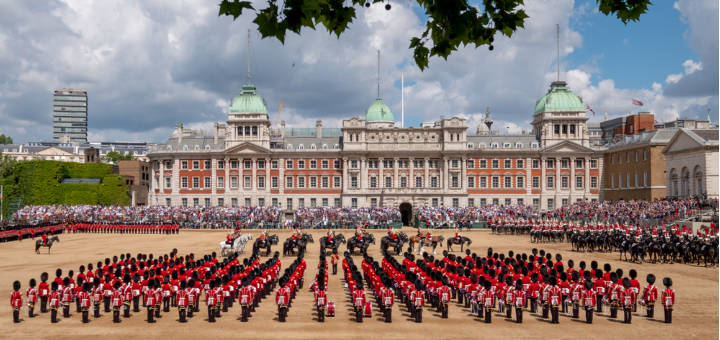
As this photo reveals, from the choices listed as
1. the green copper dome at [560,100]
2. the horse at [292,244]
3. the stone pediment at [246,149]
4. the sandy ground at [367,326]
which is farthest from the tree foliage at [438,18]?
the green copper dome at [560,100]

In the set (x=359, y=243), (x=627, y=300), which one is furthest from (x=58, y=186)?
(x=627, y=300)

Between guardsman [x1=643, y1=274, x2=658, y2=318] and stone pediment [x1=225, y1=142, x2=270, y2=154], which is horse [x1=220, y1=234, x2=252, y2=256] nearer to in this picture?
guardsman [x1=643, y1=274, x2=658, y2=318]

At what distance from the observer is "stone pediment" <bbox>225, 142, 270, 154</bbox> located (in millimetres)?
77750

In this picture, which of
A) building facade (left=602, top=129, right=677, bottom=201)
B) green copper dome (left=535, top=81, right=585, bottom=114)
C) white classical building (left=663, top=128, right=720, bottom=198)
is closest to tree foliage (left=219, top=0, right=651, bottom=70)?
white classical building (left=663, top=128, right=720, bottom=198)

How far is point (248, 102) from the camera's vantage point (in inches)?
3142

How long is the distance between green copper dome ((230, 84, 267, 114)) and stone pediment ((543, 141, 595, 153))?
3945 cm

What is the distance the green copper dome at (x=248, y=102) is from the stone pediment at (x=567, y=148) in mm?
39450

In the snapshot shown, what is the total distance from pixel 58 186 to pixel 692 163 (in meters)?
76.9

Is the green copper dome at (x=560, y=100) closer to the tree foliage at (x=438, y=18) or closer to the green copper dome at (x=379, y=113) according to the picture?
the green copper dome at (x=379, y=113)

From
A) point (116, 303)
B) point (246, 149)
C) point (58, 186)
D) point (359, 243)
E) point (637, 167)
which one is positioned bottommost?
point (116, 303)

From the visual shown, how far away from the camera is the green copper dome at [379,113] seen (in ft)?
276

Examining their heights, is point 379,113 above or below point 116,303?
above

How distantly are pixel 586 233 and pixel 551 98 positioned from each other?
46.7 metres

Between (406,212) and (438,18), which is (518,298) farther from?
(406,212)
